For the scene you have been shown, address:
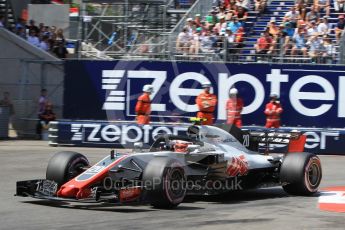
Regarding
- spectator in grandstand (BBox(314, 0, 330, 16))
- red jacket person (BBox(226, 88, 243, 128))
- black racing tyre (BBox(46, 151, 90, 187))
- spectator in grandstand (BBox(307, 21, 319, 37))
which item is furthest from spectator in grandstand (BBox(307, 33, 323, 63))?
black racing tyre (BBox(46, 151, 90, 187))

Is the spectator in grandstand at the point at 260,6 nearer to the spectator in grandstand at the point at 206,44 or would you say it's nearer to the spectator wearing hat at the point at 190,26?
the spectator wearing hat at the point at 190,26

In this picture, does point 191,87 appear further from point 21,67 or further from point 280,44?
point 21,67

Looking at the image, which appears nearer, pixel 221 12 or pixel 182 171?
pixel 182 171

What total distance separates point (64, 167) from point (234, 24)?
12.7 m

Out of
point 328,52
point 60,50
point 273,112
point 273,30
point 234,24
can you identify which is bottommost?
point 273,112

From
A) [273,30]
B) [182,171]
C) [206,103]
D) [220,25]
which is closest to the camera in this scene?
[182,171]

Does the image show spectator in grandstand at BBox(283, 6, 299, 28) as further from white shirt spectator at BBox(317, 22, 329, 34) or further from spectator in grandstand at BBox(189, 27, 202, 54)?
spectator in grandstand at BBox(189, 27, 202, 54)

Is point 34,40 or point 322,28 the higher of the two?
point 322,28

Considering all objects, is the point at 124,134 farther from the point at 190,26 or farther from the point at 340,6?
the point at 340,6

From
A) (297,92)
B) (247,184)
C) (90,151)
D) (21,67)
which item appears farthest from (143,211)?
(21,67)

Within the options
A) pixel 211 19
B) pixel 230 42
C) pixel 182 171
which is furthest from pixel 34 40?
pixel 182 171

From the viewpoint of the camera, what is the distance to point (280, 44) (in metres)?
20.5

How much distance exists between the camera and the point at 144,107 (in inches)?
778

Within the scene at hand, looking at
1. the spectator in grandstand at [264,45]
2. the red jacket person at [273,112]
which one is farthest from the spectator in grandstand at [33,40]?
the red jacket person at [273,112]
